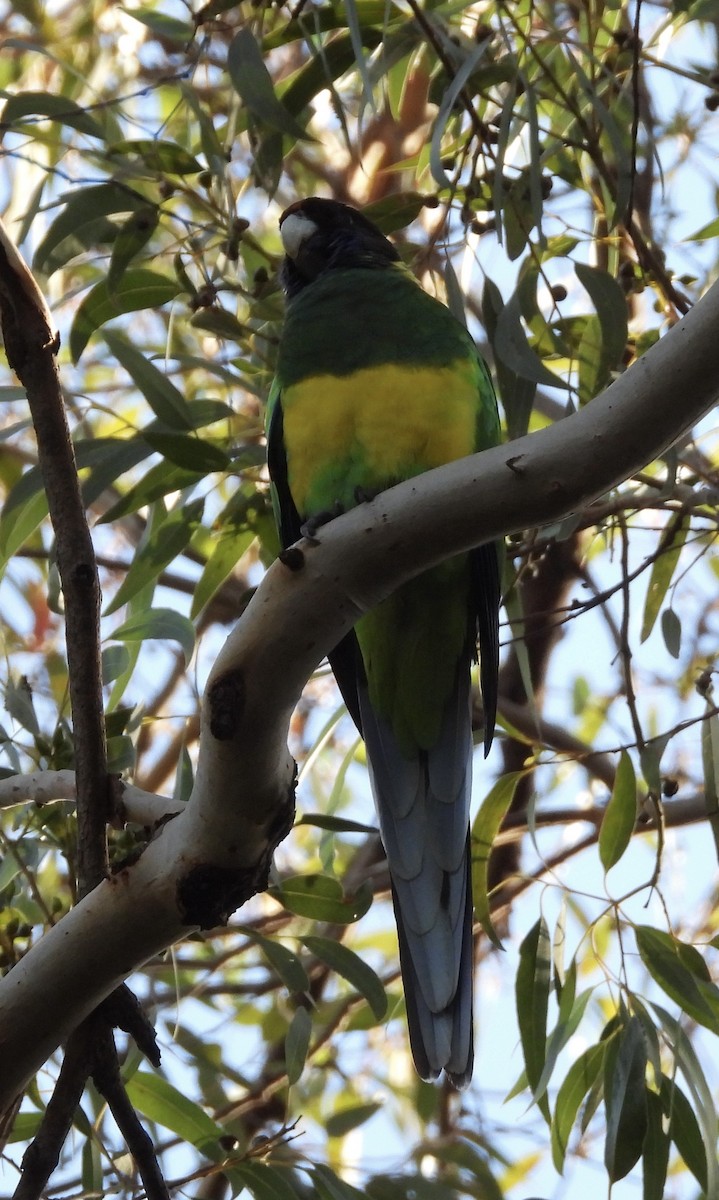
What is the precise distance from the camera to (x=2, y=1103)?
5.23 ft

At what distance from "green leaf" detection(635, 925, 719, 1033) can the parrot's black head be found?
1.42m

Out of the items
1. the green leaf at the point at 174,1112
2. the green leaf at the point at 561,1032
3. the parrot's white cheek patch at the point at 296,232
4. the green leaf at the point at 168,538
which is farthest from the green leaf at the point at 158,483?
the green leaf at the point at 561,1032

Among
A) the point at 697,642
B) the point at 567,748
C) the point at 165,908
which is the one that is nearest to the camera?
the point at 165,908

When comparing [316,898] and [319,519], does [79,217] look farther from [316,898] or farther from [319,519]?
[316,898]

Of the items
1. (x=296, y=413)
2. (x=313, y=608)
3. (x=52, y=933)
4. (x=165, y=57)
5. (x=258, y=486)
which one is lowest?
(x=52, y=933)

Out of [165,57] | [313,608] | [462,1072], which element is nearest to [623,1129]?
[462,1072]

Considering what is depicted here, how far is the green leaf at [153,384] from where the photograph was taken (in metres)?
2.03

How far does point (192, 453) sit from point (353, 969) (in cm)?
90

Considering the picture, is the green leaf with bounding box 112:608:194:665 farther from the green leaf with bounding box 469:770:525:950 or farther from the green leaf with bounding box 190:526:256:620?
the green leaf with bounding box 469:770:525:950

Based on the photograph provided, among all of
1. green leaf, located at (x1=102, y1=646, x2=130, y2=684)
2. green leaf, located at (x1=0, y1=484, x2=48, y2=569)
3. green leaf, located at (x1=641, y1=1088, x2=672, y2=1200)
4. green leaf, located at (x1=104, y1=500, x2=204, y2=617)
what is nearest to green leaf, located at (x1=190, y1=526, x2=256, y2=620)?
green leaf, located at (x1=104, y1=500, x2=204, y2=617)

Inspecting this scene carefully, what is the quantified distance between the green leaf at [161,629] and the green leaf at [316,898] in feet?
1.37

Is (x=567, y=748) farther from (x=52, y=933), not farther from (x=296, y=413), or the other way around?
(x=52, y=933)

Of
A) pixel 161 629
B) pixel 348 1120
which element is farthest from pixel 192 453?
pixel 348 1120

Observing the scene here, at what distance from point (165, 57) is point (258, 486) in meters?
2.20
